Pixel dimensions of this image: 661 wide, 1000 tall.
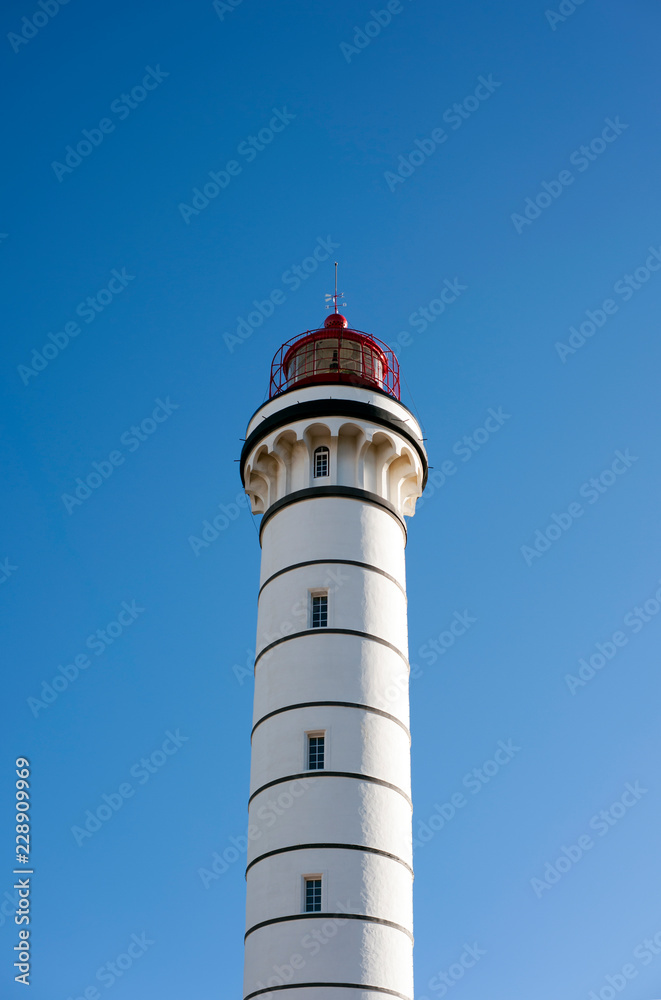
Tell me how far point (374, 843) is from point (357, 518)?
783cm

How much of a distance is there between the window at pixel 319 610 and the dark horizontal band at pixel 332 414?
4.98 meters

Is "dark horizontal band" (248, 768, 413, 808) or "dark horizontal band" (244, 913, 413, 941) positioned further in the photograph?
"dark horizontal band" (248, 768, 413, 808)

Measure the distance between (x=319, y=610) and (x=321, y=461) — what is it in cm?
429

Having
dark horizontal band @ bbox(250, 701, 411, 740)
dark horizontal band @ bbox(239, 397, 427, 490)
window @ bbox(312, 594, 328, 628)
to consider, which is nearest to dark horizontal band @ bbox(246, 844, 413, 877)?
dark horizontal band @ bbox(250, 701, 411, 740)

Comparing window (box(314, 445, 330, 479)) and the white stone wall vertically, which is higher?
window (box(314, 445, 330, 479))

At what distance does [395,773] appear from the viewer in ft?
79.8

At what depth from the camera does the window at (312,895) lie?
2220 cm

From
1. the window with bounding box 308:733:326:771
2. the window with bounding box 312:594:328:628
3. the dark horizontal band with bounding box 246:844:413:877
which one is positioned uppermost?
the window with bounding box 312:594:328:628

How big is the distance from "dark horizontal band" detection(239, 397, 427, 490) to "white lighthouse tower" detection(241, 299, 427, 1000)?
4cm

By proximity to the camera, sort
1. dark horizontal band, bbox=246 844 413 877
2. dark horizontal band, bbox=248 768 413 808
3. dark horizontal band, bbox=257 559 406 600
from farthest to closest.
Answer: dark horizontal band, bbox=257 559 406 600, dark horizontal band, bbox=248 768 413 808, dark horizontal band, bbox=246 844 413 877

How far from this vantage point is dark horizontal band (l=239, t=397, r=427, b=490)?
2814 centimetres

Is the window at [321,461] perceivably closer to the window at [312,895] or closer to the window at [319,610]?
the window at [319,610]

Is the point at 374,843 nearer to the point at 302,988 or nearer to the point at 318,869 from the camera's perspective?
the point at 318,869

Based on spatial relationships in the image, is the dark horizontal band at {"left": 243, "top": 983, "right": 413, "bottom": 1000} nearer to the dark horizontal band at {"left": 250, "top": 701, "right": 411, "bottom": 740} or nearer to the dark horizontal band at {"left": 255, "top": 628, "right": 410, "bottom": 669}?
the dark horizontal band at {"left": 250, "top": 701, "right": 411, "bottom": 740}
